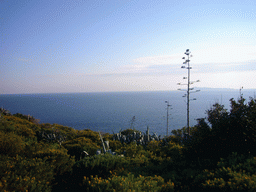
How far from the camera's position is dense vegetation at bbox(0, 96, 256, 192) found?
3560 millimetres

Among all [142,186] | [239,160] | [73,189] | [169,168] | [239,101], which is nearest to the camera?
[142,186]

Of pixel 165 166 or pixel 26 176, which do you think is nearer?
pixel 26 176

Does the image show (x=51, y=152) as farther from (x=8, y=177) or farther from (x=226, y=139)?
(x=226, y=139)

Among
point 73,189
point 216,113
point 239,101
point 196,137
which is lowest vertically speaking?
point 73,189

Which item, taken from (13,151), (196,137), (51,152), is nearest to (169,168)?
(196,137)

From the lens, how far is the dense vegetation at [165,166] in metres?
3.56

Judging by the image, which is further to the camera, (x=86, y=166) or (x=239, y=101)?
(x=239, y=101)

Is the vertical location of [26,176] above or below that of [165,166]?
above

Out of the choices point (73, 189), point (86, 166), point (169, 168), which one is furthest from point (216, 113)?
point (73, 189)

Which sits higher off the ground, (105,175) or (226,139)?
(226,139)

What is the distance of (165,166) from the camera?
515 cm

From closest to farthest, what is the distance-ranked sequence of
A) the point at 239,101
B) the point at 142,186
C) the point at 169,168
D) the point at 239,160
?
the point at 142,186
the point at 239,160
the point at 169,168
the point at 239,101

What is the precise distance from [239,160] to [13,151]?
6.74 metres

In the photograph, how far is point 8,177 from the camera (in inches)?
145
